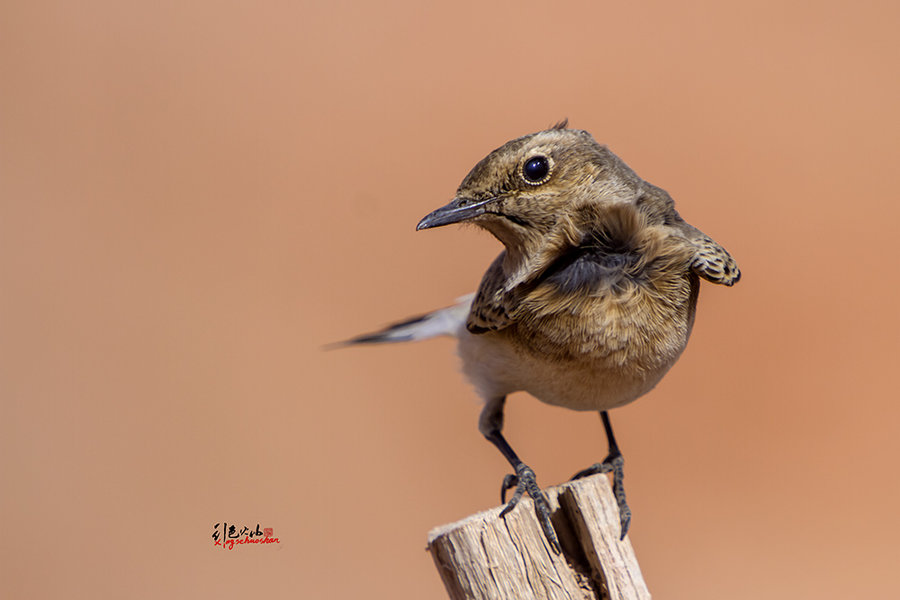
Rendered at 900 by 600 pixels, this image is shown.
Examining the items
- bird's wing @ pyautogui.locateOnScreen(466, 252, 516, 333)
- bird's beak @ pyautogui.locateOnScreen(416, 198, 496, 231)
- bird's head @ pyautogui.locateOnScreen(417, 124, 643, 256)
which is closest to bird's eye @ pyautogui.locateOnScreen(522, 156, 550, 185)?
bird's head @ pyautogui.locateOnScreen(417, 124, 643, 256)

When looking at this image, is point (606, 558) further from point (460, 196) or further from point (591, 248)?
point (460, 196)

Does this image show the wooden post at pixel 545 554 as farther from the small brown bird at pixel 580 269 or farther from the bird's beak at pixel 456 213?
the bird's beak at pixel 456 213

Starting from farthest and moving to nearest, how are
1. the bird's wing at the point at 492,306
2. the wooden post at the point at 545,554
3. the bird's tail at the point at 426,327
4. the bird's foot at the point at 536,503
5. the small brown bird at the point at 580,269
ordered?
the bird's tail at the point at 426,327 < the bird's wing at the point at 492,306 < the small brown bird at the point at 580,269 < the bird's foot at the point at 536,503 < the wooden post at the point at 545,554

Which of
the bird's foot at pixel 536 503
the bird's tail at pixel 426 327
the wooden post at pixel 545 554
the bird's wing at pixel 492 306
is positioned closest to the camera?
the wooden post at pixel 545 554

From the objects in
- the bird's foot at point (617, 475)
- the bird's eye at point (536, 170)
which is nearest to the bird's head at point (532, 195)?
the bird's eye at point (536, 170)

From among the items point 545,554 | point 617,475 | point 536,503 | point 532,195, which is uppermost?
point 532,195

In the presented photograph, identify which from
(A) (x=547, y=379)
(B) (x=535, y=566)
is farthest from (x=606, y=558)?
(A) (x=547, y=379)

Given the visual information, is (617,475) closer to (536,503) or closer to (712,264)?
(536,503)

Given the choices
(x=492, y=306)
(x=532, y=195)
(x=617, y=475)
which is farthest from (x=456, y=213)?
(x=617, y=475)
